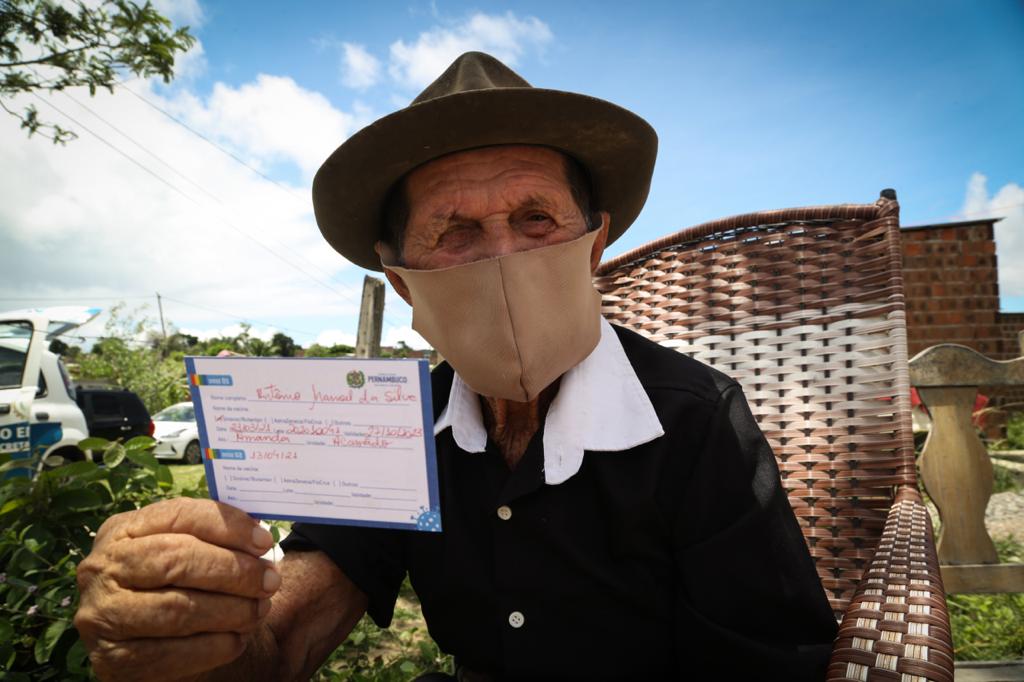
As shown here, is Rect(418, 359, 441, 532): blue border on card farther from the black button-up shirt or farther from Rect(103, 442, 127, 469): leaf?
Rect(103, 442, 127, 469): leaf

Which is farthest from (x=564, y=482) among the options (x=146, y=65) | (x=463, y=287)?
(x=146, y=65)

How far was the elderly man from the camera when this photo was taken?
2.84 ft

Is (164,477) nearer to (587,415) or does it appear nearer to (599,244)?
(587,415)

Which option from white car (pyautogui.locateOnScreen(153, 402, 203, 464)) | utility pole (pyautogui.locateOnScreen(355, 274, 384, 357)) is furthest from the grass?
white car (pyautogui.locateOnScreen(153, 402, 203, 464))

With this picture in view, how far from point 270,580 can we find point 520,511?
19.2 inches

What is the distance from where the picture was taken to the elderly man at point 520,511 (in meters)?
0.87

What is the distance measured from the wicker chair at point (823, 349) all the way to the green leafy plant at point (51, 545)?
179cm

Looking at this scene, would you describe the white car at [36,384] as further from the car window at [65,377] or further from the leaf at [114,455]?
the leaf at [114,455]

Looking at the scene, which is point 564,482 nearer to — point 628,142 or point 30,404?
point 628,142

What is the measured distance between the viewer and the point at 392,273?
1409mm

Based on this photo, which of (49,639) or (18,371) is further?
(18,371)

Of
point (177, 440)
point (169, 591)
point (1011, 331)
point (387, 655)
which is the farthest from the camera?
point (177, 440)

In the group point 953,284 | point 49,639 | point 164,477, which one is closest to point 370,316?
point 164,477

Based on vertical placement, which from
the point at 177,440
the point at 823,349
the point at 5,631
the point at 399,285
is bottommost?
the point at 177,440
